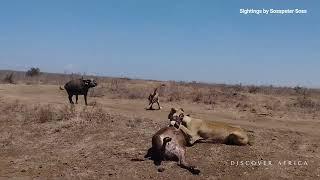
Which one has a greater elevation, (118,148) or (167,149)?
(167,149)

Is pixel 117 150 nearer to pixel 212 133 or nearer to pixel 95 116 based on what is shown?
pixel 212 133

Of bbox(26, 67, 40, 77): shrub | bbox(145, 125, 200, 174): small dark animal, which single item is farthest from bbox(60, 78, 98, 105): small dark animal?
bbox(26, 67, 40, 77): shrub

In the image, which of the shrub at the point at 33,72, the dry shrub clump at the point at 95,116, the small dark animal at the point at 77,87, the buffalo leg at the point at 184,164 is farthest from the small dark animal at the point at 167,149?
the shrub at the point at 33,72

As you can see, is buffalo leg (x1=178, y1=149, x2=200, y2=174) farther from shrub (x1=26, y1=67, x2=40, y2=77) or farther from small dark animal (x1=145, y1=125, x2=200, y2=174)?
shrub (x1=26, y1=67, x2=40, y2=77)

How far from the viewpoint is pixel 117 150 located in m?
13.8

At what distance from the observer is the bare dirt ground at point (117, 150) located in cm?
1252

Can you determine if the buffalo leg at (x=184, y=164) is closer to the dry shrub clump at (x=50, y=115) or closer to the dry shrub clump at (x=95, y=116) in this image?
the dry shrub clump at (x=95, y=116)

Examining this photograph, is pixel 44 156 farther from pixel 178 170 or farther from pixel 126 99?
pixel 126 99

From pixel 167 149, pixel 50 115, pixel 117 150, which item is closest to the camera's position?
pixel 167 149

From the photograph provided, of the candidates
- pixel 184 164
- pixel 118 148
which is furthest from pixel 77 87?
pixel 184 164

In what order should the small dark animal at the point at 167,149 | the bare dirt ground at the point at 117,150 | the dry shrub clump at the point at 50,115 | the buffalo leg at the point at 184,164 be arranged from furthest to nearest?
the dry shrub clump at the point at 50,115, the small dark animal at the point at 167,149, the bare dirt ground at the point at 117,150, the buffalo leg at the point at 184,164

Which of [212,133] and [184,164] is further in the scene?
[212,133]

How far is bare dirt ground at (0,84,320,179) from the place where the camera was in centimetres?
1252

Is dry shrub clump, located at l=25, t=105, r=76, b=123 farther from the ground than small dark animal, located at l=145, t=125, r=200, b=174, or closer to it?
farther from the ground
